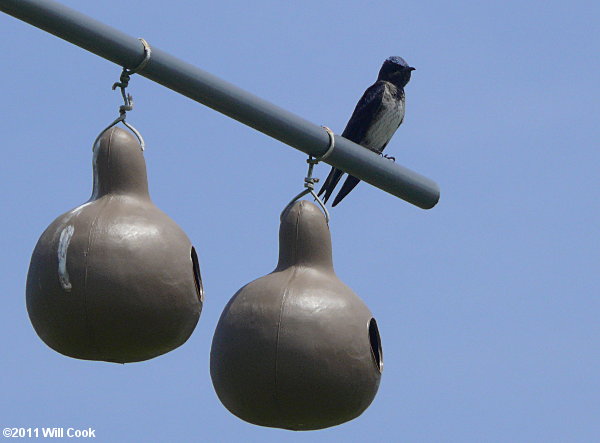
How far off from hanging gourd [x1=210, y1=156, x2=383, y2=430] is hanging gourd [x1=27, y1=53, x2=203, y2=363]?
192 millimetres

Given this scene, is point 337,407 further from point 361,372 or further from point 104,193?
point 104,193

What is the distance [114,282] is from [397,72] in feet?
28.4

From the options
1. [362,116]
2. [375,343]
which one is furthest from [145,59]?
[362,116]

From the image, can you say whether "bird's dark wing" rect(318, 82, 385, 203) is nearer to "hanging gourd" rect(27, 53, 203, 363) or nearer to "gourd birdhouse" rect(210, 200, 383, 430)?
"gourd birdhouse" rect(210, 200, 383, 430)

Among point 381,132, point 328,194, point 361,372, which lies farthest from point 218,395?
point 381,132

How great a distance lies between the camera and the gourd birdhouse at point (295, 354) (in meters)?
4.63

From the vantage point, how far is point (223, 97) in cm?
478

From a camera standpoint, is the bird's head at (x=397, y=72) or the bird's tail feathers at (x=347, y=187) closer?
the bird's tail feathers at (x=347, y=187)

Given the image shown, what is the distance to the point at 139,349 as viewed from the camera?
14.9 feet

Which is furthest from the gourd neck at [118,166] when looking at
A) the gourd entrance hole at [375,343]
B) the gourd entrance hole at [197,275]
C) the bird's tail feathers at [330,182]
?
the bird's tail feathers at [330,182]

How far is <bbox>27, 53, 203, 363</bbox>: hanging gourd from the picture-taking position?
441cm

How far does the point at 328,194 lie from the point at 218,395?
16.3 ft

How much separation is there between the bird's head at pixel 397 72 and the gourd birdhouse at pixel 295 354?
797cm

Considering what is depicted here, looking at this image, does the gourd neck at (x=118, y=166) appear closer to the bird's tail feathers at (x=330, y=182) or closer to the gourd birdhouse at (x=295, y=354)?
the gourd birdhouse at (x=295, y=354)
